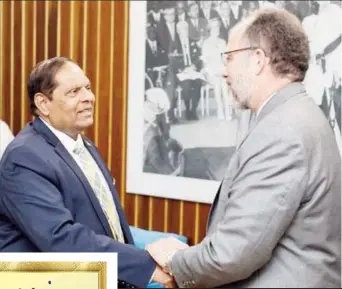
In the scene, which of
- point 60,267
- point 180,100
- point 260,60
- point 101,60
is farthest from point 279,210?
point 101,60

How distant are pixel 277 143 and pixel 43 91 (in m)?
0.99

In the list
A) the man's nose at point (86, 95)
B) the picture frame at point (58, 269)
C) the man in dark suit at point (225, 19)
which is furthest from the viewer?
the man in dark suit at point (225, 19)

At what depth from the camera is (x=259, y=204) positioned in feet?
5.78

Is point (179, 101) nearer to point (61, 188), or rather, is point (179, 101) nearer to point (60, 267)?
point (61, 188)

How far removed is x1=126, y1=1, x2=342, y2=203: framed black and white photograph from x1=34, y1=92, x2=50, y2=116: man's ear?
3.90ft

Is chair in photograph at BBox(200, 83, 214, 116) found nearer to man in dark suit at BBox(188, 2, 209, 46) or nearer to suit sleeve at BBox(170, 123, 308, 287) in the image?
man in dark suit at BBox(188, 2, 209, 46)

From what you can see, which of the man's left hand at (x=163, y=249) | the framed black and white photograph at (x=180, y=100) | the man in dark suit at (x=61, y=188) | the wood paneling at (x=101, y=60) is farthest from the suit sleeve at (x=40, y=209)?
the wood paneling at (x=101, y=60)

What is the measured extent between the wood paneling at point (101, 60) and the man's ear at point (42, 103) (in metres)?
1.43

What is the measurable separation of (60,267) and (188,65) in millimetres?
2482

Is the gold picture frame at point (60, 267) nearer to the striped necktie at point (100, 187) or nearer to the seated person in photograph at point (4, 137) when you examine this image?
the striped necktie at point (100, 187)

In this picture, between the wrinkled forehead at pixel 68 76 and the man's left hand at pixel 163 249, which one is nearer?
the man's left hand at pixel 163 249

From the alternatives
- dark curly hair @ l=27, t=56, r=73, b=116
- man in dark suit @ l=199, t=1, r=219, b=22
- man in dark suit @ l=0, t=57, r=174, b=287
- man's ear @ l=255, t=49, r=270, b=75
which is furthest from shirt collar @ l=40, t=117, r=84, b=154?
man in dark suit @ l=199, t=1, r=219, b=22

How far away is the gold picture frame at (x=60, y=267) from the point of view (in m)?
1.19

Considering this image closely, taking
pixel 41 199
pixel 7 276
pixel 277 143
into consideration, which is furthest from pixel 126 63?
pixel 7 276
